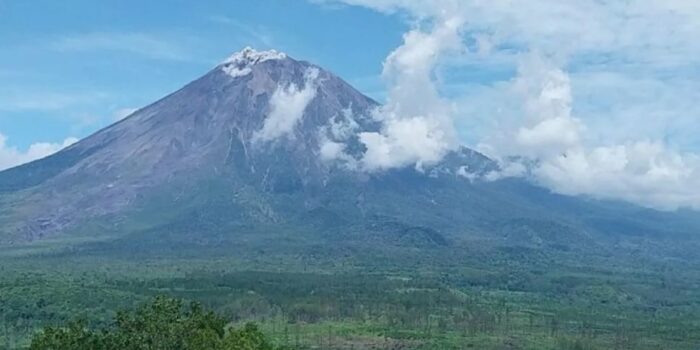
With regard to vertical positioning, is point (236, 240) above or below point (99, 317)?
above

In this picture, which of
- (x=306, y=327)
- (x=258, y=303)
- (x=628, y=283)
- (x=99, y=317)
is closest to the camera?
(x=99, y=317)

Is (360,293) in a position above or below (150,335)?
above

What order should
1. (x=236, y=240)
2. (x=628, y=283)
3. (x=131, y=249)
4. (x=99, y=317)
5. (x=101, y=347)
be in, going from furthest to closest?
(x=236, y=240) → (x=131, y=249) → (x=628, y=283) → (x=99, y=317) → (x=101, y=347)

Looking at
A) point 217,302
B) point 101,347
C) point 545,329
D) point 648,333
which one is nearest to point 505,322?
point 545,329

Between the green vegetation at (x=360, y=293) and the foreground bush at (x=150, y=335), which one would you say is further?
the green vegetation at (x=360, y=293)

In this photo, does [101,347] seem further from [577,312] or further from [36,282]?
[577,312]

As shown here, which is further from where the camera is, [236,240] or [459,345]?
[236,240]

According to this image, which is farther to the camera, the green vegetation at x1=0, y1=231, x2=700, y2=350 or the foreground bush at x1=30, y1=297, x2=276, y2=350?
the green vegetation at x1=0, y1=231, x2=700, y2=350

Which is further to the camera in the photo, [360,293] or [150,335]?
[360,293]
